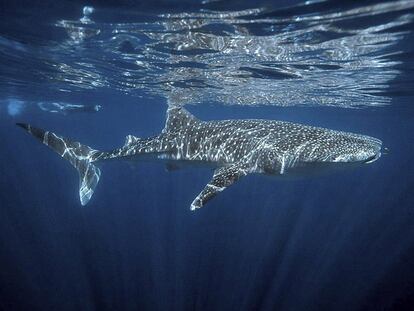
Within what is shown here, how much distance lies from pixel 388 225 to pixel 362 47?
1537cm

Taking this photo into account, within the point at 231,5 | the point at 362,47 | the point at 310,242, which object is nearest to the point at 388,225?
the point at 310,242

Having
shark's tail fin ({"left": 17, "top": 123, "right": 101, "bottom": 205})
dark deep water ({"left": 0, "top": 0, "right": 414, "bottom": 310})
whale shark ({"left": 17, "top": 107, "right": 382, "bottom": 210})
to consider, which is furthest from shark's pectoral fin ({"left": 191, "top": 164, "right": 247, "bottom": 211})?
shark's tail fin ({"left": 17, "top": 123, "right": 101, "bottom": 205})

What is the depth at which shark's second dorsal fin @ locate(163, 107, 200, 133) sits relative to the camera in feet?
33.9

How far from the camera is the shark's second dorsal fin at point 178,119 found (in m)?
10.3

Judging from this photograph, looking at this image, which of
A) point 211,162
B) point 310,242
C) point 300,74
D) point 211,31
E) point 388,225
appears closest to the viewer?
point 211,162

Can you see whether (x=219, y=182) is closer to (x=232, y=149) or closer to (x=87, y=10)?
(x=232, y=149)

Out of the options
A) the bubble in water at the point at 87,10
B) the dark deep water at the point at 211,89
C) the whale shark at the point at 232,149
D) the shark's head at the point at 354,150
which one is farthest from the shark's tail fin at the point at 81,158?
the shark's head at the point at 354,150

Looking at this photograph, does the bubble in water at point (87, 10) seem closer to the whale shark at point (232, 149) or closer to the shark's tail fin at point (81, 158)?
the whale shark at point (232, 149)

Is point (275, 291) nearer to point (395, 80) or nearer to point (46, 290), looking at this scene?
point (46, 290)

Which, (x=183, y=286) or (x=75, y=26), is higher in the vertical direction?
(x=75, y=26)

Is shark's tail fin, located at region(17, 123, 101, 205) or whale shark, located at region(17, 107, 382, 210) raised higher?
whale shark, located at region(17, 107, 382, 210)

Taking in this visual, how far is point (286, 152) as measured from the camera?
7.88 meters

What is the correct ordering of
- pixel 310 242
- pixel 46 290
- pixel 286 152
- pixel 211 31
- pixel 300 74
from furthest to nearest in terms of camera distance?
pixel 310 242 → pixel 300 74 → pixel 46 290 → pixel 211 31 → pixel 286 152

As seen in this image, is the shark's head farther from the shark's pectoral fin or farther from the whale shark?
the shark's pectoral fin
